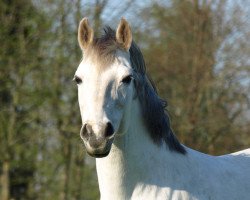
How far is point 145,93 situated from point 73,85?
10.1 metres

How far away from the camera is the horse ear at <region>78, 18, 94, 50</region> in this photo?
16.3 feet

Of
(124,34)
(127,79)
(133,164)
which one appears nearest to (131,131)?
(133,164)

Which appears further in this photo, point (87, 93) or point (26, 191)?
point (26, 191)

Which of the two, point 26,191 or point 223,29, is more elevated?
point 223,29

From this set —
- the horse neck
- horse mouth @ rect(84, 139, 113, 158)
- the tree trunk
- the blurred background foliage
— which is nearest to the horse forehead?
the horse neck

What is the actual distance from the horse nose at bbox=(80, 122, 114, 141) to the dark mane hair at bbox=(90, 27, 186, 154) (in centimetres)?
61

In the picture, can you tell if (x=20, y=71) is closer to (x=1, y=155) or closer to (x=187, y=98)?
(x=1, y=155)

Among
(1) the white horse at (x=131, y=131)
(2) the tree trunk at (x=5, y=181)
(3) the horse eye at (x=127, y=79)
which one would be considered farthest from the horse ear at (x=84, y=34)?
(2) the tree trunk at (x=5, y=181)

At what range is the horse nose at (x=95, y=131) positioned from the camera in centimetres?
438

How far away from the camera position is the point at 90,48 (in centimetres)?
489

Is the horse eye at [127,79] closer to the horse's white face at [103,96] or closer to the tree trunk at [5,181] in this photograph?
the horse's white face at [103,96]

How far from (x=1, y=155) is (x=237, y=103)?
249 inches

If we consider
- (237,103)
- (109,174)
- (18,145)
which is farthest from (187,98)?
(109,174)

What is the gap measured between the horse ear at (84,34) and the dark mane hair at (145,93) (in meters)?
0.06
